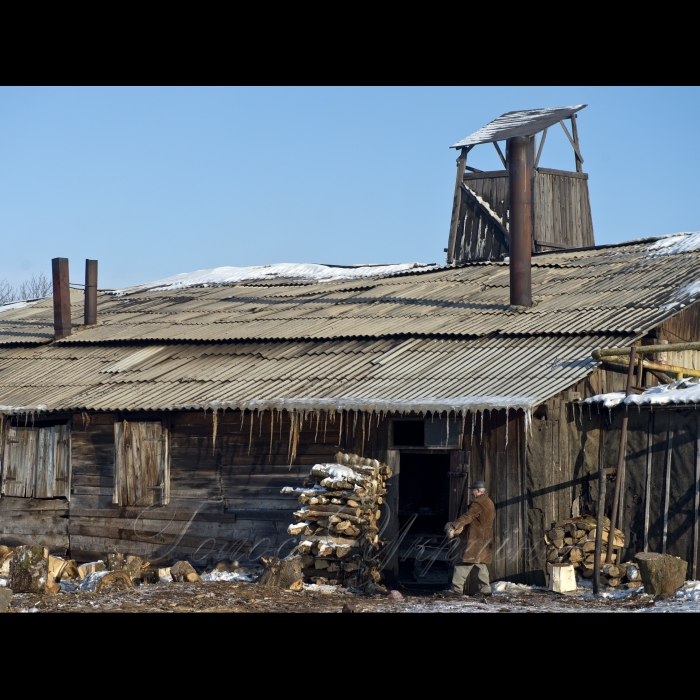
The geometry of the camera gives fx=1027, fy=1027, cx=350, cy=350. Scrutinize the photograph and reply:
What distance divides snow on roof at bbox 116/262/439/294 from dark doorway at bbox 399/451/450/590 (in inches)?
203

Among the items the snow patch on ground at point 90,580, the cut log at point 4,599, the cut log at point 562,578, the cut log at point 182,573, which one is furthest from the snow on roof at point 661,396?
the cut log at point 4,599

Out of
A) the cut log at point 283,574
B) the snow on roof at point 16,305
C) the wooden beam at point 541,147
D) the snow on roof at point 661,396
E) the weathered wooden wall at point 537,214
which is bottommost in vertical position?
the cut log at point 283,574

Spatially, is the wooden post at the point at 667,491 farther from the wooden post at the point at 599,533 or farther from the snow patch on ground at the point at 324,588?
the snow patch on ground at the point at 324,588

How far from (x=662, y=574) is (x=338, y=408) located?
4.60 metres

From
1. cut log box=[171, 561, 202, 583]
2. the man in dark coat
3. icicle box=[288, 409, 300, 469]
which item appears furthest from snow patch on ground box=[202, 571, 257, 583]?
the man in dark coat

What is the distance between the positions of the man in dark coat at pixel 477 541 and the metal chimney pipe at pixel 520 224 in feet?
17.2

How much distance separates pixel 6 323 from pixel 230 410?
11.6 metres

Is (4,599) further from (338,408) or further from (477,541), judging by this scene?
(477,541)

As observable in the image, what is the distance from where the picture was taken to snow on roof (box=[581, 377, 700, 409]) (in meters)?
12.4

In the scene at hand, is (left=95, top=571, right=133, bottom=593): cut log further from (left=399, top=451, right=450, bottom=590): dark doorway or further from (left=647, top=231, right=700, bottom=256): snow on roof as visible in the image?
(left=647, top=231, right=700, bottom=256): snow on roof

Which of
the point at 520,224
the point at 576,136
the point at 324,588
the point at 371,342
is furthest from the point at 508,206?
the point at 324,588

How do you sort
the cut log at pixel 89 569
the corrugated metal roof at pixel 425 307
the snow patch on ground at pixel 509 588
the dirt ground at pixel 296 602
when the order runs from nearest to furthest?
the dirt ground at pixel 296 602 < the snow patch on ground at pixel 509 588 < the cut log at pixel 89 569 < the corrugated metal roof at pixel 425 307

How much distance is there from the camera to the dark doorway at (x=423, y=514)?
15336 millimetres

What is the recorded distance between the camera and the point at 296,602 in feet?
38.7
